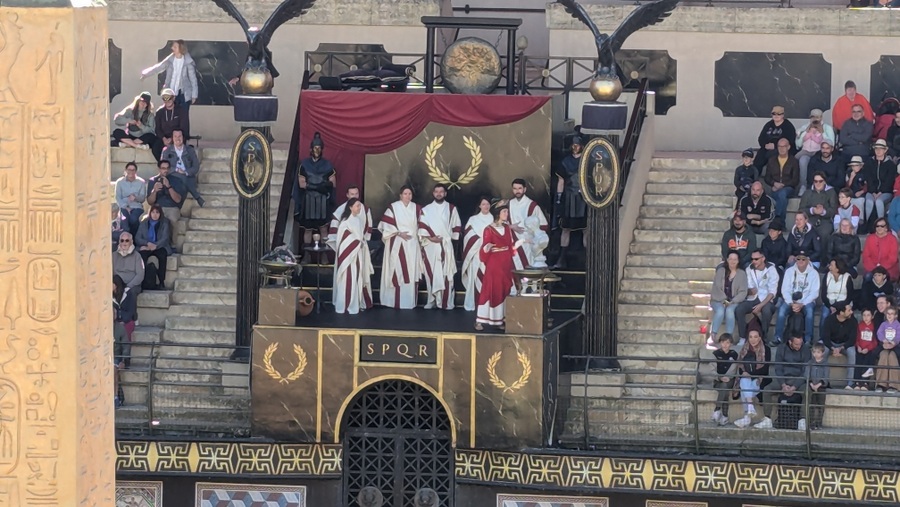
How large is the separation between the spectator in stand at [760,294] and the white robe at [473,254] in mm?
3155

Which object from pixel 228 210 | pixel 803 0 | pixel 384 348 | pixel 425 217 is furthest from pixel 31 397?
pixel 803 0

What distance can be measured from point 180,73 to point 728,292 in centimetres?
872

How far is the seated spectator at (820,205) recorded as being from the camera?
2514 cm

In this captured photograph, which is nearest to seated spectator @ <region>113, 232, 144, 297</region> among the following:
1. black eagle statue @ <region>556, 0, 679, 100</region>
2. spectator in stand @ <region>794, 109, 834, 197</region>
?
black eagle statue @ <region>556, 0, 679, 100</region>

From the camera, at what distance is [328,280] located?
85.4ft

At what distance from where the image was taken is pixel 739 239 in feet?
83.3

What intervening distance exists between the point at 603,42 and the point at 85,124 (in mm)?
14097

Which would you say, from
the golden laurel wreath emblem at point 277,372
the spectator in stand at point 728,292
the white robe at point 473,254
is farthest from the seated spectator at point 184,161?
the spectator in stand at point 728,292

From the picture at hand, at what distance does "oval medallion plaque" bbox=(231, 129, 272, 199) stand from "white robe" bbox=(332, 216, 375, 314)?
1.12 metres

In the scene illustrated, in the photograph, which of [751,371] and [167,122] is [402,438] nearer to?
[751,371]

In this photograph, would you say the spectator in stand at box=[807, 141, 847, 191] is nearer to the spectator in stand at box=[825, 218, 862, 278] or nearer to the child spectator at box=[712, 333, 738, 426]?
the spectator in stand at box=[825, 218, 862, 278]

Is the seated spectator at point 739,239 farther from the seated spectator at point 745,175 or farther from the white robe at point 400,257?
the white robe at point 400,257

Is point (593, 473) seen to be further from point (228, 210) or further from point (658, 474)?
point (228, 210)

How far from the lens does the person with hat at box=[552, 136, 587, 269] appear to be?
84.7ft
